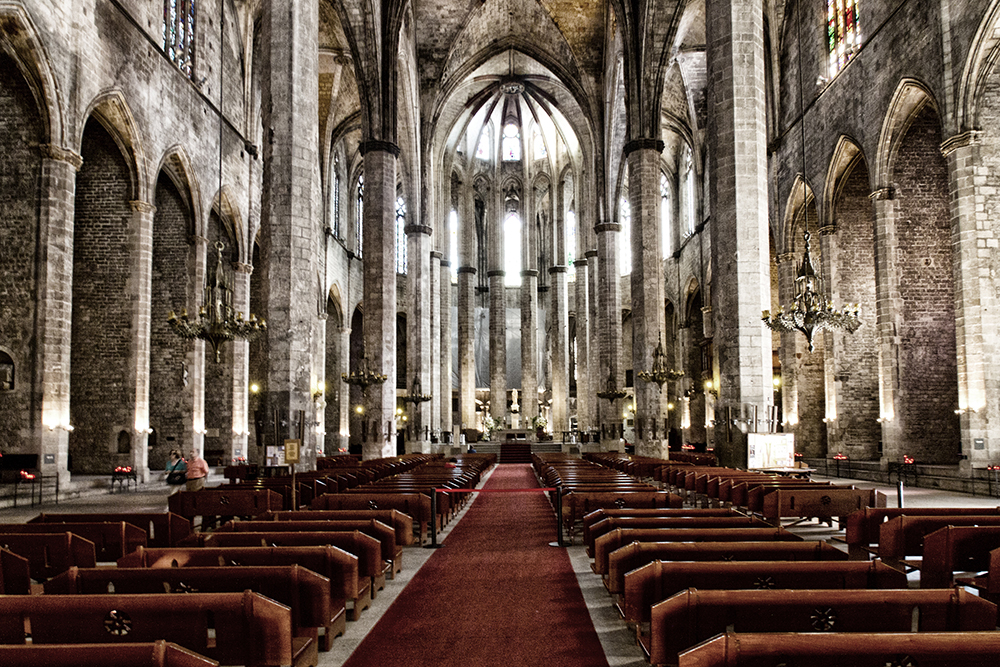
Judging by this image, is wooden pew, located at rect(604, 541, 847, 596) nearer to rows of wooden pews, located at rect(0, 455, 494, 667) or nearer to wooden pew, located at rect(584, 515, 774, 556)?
wooden pew, located at rect(584, 515, 774, 556)

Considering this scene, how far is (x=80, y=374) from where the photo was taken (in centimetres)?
2027

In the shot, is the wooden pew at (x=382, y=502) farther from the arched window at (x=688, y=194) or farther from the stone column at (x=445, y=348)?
the arched window at (x=688, y=194)

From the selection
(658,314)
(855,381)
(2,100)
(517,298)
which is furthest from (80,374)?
(517,298)

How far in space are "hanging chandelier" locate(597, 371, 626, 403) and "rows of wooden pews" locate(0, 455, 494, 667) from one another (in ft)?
78.7

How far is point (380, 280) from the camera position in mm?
24500

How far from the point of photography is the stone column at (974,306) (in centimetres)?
1496

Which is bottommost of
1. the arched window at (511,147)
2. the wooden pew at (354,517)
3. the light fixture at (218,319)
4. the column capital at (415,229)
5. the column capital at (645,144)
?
the wooden pew at (354,517)

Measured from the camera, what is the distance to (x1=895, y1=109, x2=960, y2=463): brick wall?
19.3m

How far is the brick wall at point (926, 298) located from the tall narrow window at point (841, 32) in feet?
10.7

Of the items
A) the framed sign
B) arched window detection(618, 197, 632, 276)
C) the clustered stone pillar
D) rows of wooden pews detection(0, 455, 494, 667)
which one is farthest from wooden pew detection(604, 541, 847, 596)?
arched window detection(618, 197, 632, 276)

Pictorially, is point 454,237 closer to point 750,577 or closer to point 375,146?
point 375,146

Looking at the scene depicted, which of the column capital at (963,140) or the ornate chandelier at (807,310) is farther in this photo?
the column capital at (963,140)

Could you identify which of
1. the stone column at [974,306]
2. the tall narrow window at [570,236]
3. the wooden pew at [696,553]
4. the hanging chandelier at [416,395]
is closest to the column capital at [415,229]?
the hanging chandelier at [416,395]

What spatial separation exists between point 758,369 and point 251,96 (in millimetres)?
21078
